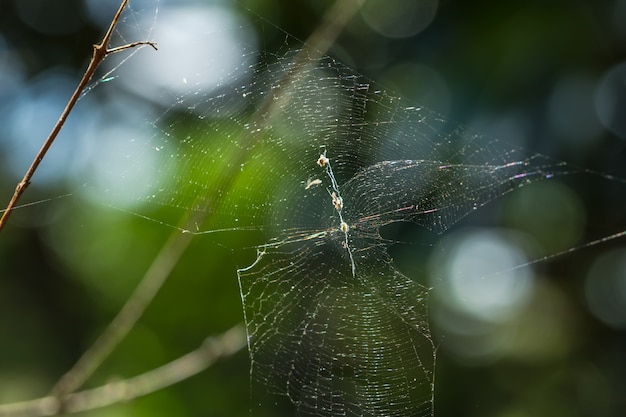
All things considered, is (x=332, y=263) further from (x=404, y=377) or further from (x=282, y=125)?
(x=404, y=377)

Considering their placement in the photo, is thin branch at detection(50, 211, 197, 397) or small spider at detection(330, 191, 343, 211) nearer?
thin branch at detection(50, 211, 197, 397)

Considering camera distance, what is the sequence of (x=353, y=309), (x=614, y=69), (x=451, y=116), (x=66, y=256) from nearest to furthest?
(x=353, y=309)
(x=66, y=256)
(x=451, y=116)
(x=614, y=69)

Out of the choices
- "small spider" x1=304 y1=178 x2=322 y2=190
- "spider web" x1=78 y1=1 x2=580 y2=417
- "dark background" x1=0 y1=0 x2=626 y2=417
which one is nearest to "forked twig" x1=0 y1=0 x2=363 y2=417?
"spider web" x1=78 y1=1 x2=580 y2=417

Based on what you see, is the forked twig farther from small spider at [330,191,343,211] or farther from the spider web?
small spider at [330,191,343,211]

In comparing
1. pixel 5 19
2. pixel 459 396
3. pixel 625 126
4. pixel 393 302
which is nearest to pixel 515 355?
pixel 459 396

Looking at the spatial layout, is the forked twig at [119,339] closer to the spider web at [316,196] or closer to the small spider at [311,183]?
the spider web at [316,196]

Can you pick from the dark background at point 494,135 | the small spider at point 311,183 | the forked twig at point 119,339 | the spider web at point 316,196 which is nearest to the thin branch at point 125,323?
the forked twig at point 119,339
